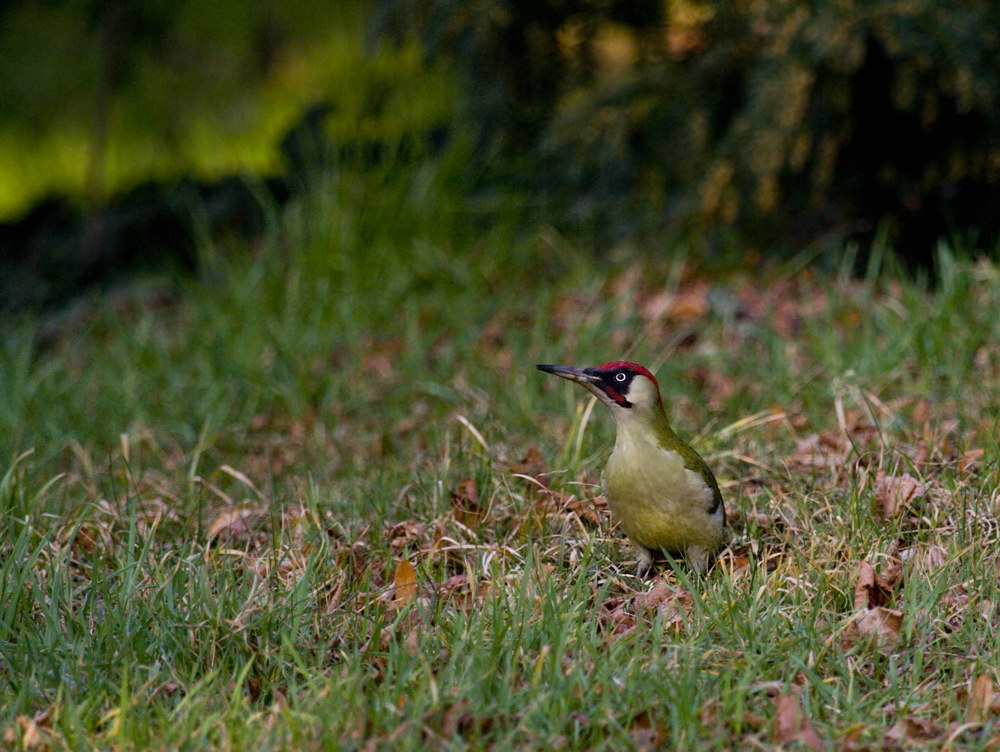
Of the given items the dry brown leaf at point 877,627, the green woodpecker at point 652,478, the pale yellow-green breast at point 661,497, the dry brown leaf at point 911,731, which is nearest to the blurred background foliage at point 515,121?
the green woodpecker at point 652,478

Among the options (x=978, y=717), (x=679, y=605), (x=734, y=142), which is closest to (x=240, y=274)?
(x=734, y=142)

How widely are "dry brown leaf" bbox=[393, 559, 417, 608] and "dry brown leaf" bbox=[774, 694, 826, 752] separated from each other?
1119mm

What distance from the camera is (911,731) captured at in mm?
2615

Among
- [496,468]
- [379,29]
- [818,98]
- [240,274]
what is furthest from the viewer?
[240,274]

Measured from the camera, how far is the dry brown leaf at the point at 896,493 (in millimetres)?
3615

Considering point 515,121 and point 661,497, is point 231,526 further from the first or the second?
point 515,121

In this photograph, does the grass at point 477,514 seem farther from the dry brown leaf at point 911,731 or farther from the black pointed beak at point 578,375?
the black pointed beak at point 578,375

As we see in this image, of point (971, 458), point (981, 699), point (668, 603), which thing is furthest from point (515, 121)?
point (981, 699)

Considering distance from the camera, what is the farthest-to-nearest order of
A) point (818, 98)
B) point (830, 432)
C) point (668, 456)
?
point (818, 98), point (830, 432), point (668, 456)

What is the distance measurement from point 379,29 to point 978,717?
4953mm

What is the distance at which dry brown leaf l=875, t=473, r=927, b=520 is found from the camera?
11.9ft

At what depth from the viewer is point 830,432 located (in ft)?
14.7

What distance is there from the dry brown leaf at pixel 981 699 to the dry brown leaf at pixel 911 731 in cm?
10

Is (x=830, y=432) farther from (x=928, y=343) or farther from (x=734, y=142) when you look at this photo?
(x=734, y=142)
